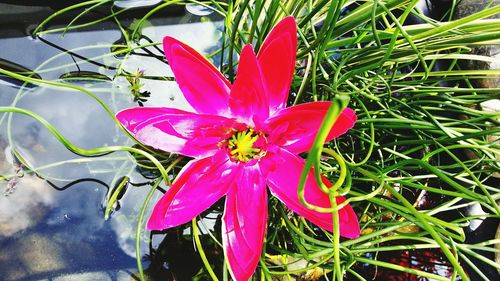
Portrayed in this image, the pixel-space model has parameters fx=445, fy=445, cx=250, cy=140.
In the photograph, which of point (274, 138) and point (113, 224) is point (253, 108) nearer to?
point (274, 138)

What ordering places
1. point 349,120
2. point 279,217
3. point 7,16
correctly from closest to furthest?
point 349,120
point 279,217
point 7,16

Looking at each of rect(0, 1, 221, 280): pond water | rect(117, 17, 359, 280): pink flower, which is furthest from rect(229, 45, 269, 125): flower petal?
rect(0, 1, 221, 280): pond water

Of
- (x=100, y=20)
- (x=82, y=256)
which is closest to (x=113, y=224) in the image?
(x=82, y=256)

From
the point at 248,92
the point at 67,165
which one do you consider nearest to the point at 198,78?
the point at 248,92

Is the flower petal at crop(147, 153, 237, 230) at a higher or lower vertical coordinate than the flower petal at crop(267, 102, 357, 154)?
lower

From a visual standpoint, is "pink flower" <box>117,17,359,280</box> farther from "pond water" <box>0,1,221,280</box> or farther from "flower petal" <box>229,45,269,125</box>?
"pond water" <box>0,1,221,280</box>

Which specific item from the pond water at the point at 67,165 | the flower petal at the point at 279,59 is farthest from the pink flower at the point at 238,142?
the pond water at the point at 67,165
